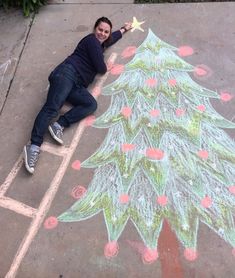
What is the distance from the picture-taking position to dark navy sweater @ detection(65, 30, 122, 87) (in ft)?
13.5

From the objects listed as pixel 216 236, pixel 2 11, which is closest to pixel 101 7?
pixel 2 11

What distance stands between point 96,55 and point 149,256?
6.47ft

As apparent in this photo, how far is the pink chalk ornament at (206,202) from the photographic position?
322 centimetres

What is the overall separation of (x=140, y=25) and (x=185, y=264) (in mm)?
2737

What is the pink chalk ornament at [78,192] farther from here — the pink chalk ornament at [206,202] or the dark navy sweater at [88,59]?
the dark navy sweater at [88,59]

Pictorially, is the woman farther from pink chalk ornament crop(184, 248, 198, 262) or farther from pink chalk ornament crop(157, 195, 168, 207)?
pink chalk ornament crop(184, 248, 198, 262)

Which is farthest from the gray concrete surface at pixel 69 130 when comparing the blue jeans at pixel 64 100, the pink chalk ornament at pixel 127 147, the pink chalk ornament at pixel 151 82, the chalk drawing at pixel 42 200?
the pink chalk ornament at pixel 151 82

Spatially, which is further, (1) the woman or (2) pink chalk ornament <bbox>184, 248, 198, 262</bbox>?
(1) the woman

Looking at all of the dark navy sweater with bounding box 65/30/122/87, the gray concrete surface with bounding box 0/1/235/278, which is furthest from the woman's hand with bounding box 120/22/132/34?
the dark navy sweater with bounding box 65/30/122/87

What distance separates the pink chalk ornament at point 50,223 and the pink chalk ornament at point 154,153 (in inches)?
35.4

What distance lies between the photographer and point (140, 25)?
4738mm

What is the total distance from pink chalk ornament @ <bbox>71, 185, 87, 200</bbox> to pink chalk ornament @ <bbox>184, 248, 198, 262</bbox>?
0.89 m

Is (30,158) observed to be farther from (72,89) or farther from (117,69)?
(117,69)

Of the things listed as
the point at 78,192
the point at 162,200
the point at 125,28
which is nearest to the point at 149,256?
the point at 162,200
